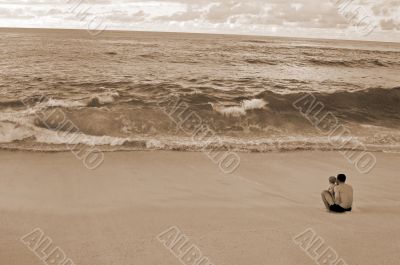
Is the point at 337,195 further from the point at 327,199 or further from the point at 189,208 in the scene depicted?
the point at 189,208

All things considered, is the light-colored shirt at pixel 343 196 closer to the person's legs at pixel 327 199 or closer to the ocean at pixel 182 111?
the person's legs at pixel 327 199

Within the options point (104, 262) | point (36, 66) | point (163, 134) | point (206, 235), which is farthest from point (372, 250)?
point (36, 66)

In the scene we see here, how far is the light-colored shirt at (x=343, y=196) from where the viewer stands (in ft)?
19.8

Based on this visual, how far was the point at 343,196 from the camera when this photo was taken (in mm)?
6059

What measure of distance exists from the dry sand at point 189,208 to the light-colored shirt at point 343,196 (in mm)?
211

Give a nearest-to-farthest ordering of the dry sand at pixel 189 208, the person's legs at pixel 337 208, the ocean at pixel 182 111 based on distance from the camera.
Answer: the dry sand at pixel 189 208
the person's legs at pixel 337 208
the ocean at pixel 182 111

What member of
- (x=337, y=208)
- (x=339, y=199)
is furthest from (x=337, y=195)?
(x=337, y=208)

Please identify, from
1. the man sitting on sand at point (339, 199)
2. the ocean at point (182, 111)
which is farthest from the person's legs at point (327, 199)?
the ocean at point (182, 111)

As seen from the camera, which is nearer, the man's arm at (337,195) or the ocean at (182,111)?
the man's arm at (337,195)

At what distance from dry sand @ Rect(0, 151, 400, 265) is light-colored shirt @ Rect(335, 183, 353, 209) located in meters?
0.21

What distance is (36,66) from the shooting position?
23.4 m

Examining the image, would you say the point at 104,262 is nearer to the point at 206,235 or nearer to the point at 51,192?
the point at 206,235

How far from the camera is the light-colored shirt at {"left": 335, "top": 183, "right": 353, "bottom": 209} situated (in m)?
6.04

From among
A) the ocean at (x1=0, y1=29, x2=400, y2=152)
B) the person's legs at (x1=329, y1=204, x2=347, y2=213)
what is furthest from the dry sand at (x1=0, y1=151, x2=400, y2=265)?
the ocean at (x1=0, y1=29, x2=400, y2=152)
